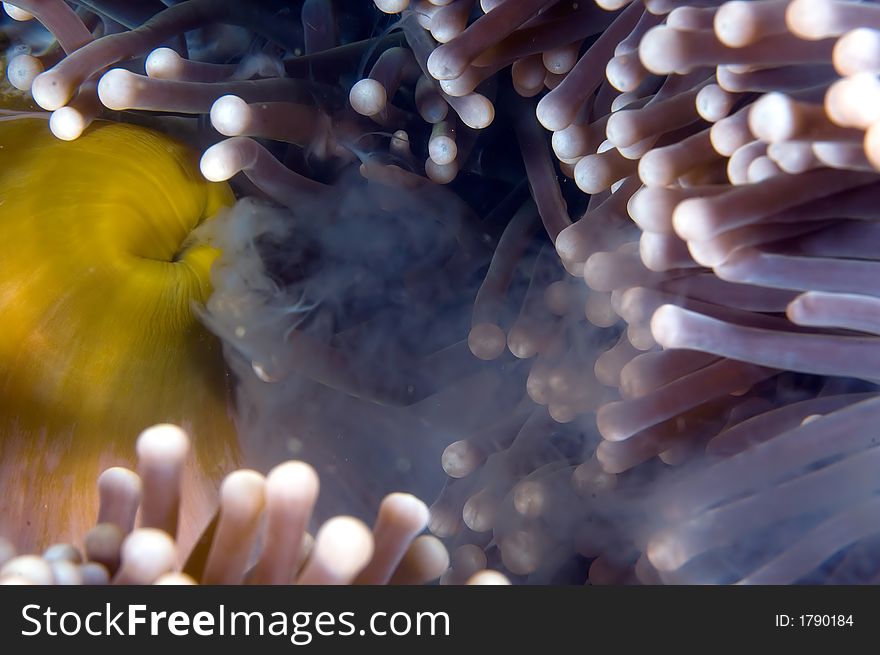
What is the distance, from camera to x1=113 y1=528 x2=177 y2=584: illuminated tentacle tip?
69 cm

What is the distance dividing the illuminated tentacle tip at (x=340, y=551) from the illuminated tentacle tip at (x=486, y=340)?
0.52 m

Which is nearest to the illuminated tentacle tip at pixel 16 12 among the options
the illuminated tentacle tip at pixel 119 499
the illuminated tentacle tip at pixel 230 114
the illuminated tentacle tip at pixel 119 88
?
the illuminated tentacle tip at pixel 119 88

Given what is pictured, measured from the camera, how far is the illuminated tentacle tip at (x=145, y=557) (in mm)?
690

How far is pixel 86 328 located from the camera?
1081 mm

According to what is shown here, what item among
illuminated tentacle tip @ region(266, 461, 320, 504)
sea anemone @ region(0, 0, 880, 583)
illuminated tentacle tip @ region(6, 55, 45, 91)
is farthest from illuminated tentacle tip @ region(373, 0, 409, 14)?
illuminated tentacle tip @ region(266, 461, 320, 504)

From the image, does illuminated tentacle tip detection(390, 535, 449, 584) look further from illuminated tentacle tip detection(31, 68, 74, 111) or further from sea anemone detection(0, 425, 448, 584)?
illuminated tentacle tip detection(31, 68, 74, 111)

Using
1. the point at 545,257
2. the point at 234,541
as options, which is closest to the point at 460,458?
the point at 545,257

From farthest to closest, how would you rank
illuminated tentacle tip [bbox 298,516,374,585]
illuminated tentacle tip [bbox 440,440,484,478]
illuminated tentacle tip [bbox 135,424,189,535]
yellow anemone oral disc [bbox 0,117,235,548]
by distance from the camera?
illuminated tentacle tip [bbox 440,440,484,478], yellow anemone oral disc [bbox 0,117,235,548], illuminated tentacle tip [bbox 135,424,189,535], illuminated tentacle tip [bbox 298,516,374,585]

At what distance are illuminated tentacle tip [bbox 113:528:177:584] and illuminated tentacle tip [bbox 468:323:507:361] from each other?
1.87 feet

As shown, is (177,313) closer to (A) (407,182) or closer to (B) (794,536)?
(A) (407,182)

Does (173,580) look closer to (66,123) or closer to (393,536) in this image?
(393,536)

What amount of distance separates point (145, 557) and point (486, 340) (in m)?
0.60

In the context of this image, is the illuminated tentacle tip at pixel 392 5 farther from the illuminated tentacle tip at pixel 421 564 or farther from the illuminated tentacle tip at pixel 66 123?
the illuminated tentacle tip at pixel 421 564

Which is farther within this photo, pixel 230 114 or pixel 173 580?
pixel 230 114
